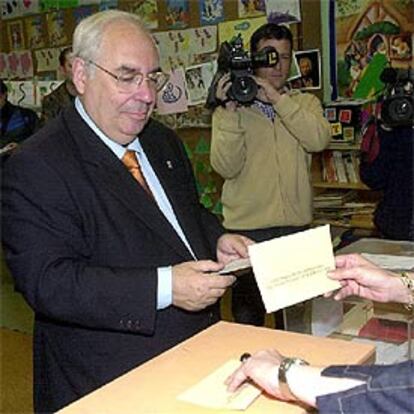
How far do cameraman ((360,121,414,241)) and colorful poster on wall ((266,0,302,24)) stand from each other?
1316 mm

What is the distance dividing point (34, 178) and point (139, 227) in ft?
0.85

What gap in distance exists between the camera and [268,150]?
2.74 metres

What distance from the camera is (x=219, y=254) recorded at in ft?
5.94

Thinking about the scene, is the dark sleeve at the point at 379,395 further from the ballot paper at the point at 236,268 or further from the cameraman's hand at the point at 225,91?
the cameraman's hand at the point at 225,91

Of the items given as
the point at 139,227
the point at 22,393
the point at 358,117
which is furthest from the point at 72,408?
the point at 358,117

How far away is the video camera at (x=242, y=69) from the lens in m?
2.74

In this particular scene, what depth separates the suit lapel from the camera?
1.62 metres

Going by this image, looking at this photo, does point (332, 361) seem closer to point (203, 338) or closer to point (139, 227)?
point (203, 338)

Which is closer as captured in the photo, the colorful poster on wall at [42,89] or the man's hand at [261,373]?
the man's hand at [261,373]

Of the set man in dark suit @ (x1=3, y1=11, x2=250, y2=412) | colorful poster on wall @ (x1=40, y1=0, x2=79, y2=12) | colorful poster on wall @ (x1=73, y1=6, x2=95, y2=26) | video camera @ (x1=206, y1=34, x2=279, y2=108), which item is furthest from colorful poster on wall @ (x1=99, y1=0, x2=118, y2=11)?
man in dark suit @ (x1=3, y1=11, x2=250, y2=412)

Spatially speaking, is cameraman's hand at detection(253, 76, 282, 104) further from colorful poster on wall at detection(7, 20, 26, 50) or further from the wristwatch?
colorful poster on wall at detection(7, 20, 26, 50)

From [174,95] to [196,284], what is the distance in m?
3.06

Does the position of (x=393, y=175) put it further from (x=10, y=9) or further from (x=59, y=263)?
(x=10, y=9)

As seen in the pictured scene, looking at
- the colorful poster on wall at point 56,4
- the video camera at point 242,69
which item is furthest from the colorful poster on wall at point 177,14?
the video camera at point 242,69
